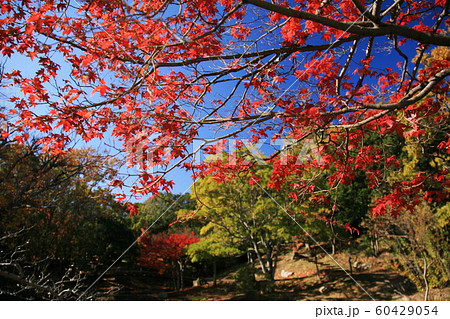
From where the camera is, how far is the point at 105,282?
12.5 m

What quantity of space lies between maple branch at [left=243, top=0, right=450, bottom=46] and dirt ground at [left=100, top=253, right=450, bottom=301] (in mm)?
7188

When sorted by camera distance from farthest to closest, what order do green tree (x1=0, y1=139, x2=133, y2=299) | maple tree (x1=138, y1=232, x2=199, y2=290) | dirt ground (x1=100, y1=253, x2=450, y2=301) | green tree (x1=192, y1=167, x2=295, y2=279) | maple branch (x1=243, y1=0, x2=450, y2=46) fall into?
maple tree (x1=138, y1=232, x2=199, y2=290) → dirt ground (x1=100, y1=253, x2=450, y2=301) → green tree (x1=192, y1=167, x2=295, y2=279) → green tree (x1=0, y1=139, x2=133, y2=299) → maple branch (x1=243, y1=0, x2=450, y2=46)

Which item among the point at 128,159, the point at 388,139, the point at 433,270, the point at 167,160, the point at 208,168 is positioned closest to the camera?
the point at 128,159

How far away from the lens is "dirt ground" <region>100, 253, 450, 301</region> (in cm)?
893

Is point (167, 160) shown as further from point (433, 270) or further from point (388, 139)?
point (388, 139)

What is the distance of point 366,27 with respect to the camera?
6.68 feet

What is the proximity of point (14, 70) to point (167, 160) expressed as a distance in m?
2.43

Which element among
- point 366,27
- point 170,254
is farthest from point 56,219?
point 366,27

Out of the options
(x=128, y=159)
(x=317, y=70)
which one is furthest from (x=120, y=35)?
(x=317, y=70)

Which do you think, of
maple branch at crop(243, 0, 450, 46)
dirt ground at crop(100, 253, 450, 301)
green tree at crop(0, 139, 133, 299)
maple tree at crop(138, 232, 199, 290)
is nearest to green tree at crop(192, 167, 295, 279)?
dirt ground at crop(100, 253, 450, 301)

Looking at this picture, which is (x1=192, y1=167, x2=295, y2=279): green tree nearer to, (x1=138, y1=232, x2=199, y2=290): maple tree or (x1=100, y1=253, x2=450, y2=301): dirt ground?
(x1=100, y1=253, x2=450, y2=301): dirt ground

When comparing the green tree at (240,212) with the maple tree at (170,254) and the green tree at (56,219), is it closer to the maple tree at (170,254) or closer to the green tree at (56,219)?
the maple tree at (170,254)

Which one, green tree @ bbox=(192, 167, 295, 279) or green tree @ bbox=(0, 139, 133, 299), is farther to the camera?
green tree @ bbox=(192, 167, 295, 279)

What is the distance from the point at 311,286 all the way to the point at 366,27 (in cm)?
1051
